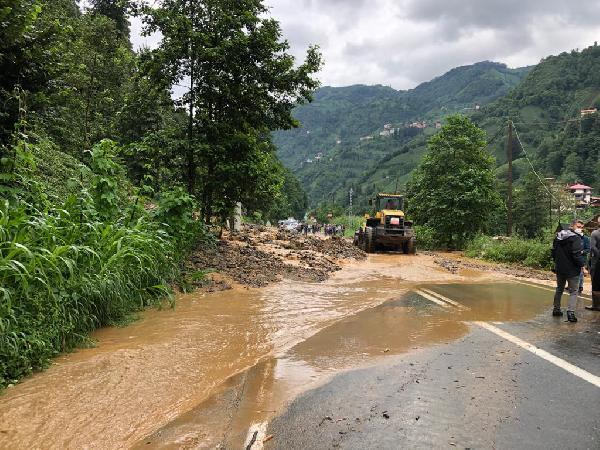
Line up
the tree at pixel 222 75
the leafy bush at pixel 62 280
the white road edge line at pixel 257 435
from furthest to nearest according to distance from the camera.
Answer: the tree at pixel 222 75, the leafy bush at pixel 62 280, the white road edge line at pixel 257 435

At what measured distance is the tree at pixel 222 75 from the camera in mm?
12555

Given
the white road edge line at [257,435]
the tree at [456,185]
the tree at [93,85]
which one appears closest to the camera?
the white road edge line at [257,435]

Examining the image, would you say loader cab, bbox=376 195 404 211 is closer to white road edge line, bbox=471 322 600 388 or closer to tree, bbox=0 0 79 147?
white road edge line, bbox=471 322 600 388

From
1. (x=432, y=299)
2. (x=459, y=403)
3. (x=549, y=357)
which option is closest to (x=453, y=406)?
(x=459, y=403)

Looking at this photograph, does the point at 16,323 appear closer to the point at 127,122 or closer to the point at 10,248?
the point at 10,248

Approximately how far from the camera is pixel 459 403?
4.00 meters

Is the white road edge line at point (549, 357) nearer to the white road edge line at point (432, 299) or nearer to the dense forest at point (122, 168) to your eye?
the white road edge line at point (432, 299)

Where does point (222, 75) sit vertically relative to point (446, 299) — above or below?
above

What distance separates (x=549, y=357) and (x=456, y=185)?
76.3 ft

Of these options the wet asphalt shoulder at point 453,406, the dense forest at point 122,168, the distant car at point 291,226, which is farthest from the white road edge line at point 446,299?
the distant car at point 291,226

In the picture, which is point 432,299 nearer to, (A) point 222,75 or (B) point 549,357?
(B) point 549,357

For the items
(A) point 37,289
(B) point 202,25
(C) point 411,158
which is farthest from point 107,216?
(C) point 411,158

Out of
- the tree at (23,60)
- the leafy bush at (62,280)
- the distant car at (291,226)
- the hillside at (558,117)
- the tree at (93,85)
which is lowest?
the distant car at (291,226)

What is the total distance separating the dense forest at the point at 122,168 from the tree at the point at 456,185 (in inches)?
638
